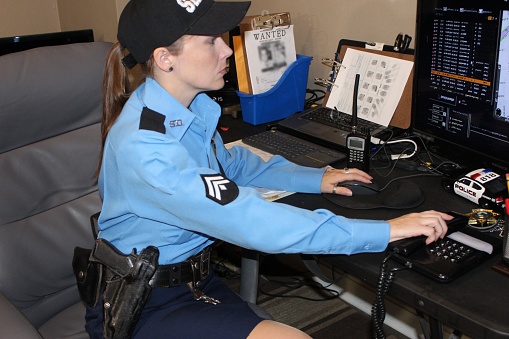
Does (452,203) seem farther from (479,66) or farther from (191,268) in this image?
(191,268)

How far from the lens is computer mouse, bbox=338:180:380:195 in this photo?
54.2 inches

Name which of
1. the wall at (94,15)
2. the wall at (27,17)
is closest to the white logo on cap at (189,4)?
the wall at (94,15)

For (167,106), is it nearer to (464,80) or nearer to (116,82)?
(116,82)

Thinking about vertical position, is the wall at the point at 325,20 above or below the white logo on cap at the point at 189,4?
A: below

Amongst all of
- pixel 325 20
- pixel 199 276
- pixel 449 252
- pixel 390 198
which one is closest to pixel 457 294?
pixel 449 252

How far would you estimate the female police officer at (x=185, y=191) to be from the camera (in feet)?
3.75

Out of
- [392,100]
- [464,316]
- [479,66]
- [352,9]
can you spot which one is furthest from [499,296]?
[352,9]

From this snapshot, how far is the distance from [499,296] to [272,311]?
1357 millimetres

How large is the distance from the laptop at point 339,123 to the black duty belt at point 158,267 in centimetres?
58

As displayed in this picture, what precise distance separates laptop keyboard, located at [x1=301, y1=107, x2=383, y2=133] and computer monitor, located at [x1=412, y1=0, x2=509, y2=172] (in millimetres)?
223

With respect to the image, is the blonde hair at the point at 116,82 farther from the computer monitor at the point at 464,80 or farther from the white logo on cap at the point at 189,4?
the computer monitor at the point at 464,80

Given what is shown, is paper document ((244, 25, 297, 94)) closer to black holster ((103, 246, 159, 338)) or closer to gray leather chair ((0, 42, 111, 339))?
gray leather chair ((0, 42, 111, 339))

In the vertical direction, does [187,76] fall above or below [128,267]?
above

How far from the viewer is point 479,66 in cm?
132
